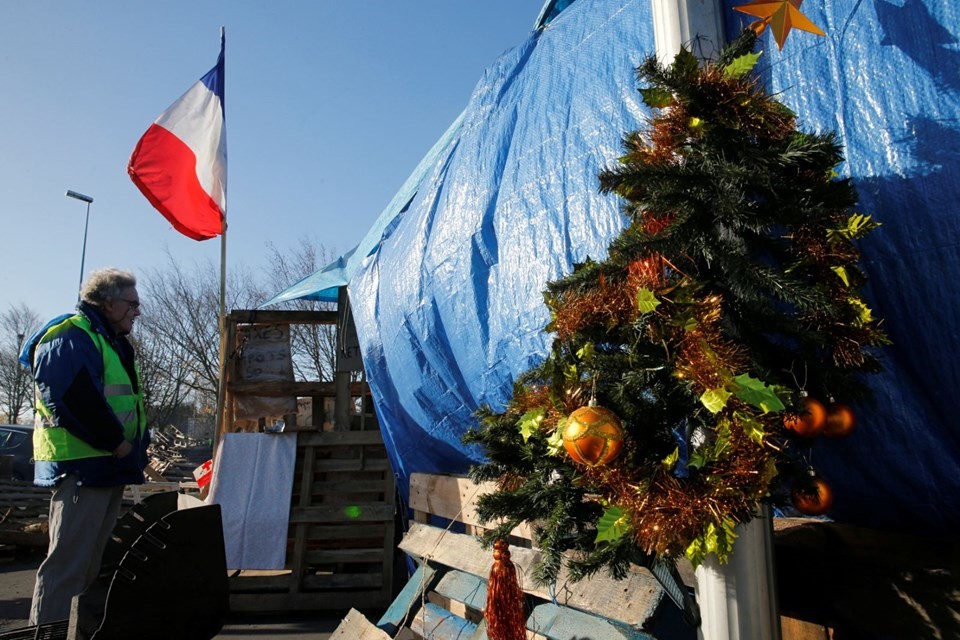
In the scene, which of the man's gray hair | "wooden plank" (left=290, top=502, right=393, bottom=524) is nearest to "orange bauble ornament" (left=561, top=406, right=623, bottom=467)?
the man's gray hair

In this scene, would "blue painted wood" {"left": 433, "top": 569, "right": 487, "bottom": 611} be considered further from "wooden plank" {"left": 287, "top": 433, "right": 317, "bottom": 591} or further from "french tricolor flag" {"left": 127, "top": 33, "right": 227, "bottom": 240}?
"french tricolor flag" {"left": 127, "top": 33, "right": 227, "bottom": 240}

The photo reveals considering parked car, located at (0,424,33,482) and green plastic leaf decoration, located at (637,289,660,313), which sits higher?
green plastic leaf decoration, located at (637,289,660,313)

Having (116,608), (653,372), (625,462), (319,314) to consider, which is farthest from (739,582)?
(319,314)

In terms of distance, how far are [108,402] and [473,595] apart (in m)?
2.11

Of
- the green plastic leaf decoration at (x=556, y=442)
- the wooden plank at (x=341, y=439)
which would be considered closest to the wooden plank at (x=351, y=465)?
the wooden plank at (x=341, y=439)

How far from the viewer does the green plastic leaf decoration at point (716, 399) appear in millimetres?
1464

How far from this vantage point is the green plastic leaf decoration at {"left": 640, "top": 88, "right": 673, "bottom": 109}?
1725 millimetres

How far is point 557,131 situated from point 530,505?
4.58 ft

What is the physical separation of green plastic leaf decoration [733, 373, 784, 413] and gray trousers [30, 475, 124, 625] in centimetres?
304

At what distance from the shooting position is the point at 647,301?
159 centimetres

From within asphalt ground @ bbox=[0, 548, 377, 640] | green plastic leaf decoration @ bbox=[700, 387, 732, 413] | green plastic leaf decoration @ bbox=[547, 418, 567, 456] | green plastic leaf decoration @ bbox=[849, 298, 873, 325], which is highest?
green plastic leaf decoration @ bbox=[849, 298, 873, 325]

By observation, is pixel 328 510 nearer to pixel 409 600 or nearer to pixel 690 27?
pixel 409 600

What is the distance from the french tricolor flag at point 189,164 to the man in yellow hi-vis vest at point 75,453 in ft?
7.73

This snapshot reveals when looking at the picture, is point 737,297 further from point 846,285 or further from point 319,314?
point 319,314
